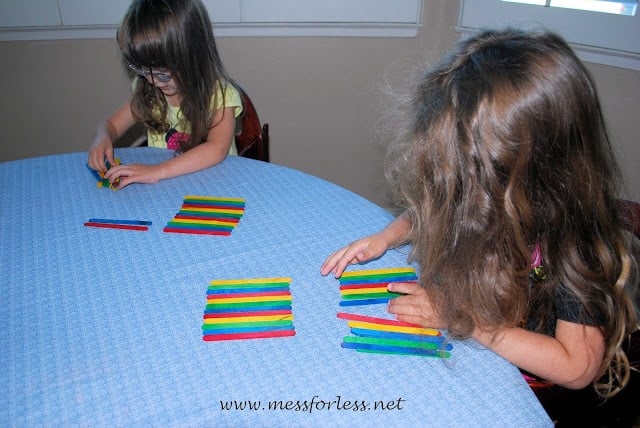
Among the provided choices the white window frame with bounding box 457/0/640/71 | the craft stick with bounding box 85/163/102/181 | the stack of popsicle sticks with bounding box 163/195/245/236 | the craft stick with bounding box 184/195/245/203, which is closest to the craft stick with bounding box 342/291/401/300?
the stack of popsicle sticks with bounding box 163/195/245/236

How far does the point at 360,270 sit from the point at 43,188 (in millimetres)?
896

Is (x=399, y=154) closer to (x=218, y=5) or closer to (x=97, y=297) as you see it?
(x=97, y=297)

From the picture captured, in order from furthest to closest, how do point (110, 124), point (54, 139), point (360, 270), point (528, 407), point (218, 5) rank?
1. point (54, 139)
2. point (218, 5)
3. point (110, 124)
4. point (360, 270)
5. point (528, 407)

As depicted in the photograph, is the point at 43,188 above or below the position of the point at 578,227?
below

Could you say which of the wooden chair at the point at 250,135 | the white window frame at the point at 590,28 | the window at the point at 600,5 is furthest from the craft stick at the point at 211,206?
the window at the point at 600,5

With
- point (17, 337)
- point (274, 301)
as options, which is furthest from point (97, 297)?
point (274, 301)

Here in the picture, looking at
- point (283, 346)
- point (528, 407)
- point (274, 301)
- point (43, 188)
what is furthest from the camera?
point (43, 188)

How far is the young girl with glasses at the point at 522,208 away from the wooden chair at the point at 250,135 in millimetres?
942

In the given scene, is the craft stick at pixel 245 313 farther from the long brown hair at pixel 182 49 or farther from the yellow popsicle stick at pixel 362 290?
the long brown hair at pixel 182 49

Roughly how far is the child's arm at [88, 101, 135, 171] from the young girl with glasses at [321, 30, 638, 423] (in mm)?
953

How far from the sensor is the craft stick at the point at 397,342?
34.6 inches

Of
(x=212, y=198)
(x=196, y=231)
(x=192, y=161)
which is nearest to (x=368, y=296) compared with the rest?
Answer: (x=196, y=231)

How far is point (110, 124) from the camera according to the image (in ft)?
5.74

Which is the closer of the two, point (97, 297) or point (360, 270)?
point (97, 297)
